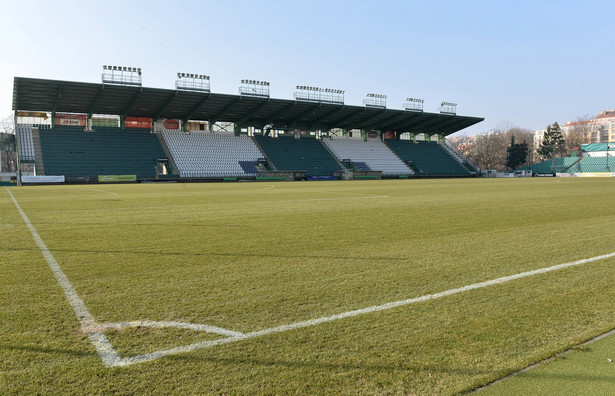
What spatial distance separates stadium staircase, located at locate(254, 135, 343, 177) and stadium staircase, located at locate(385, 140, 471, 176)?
46.6 feet

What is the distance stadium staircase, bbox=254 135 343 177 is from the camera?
55531 mm

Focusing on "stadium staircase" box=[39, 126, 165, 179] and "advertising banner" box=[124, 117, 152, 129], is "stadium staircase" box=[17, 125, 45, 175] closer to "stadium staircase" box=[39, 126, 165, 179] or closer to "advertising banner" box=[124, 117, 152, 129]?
"stadium staircase" box=[39, 126, 165, 179]

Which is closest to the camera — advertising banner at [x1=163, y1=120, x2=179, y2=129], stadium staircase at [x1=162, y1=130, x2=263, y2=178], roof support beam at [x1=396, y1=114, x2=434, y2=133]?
stadium staircase at [x1=162, y1=130, x2=263, y2=178]

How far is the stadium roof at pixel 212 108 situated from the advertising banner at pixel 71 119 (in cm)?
91

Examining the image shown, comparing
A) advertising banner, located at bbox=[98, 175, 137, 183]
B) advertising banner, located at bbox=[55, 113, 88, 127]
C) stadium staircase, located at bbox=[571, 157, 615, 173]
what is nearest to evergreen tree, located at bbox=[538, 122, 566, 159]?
stadium staircase, located at bbox=[571, 157, 615, 173]

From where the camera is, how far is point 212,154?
52.7 m

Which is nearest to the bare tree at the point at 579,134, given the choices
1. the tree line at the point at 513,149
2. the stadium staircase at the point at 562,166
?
the tree line at the point at 513,149

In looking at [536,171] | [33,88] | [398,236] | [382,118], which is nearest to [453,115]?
[382,118]

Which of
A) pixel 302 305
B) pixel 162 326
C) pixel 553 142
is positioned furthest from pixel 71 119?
pixel 553 142

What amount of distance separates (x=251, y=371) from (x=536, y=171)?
297ft

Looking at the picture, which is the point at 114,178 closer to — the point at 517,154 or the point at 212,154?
the point at 212,154

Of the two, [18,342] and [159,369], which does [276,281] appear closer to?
[159,369]

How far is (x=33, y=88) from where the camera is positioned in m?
40.8

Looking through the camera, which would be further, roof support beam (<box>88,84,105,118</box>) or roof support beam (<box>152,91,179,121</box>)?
roof support beam (<box>152,91,179,121</box>)
